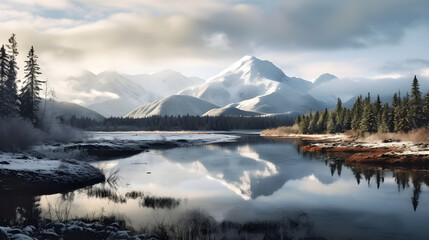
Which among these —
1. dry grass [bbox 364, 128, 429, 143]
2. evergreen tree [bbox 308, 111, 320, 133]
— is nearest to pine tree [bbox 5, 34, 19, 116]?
dry grass [bbox 364, 128, 429, 143]

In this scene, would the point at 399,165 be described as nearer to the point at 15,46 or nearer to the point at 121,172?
the point at 121,172

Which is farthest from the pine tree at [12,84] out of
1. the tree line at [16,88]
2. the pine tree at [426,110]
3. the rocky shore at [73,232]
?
the pine tree at [426,110]

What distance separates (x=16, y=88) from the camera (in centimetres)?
6353

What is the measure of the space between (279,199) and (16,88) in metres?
61.1

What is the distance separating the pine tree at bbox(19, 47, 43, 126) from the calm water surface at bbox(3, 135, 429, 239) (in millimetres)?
40644

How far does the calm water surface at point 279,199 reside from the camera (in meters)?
17.4

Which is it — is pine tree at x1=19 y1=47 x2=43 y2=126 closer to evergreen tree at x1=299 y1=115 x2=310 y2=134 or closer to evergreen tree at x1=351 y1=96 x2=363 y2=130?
evergreen tree at x1=351 y1=96 x2=363 y2=130

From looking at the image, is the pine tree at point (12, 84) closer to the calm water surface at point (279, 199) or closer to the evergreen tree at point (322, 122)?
the calm water surface at point (279, 199)

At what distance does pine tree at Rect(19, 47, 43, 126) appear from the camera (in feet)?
215

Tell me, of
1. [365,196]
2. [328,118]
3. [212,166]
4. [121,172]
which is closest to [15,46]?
[121,172]

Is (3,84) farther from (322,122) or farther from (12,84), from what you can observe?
(322,122)

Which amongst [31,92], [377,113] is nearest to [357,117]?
[377,113]

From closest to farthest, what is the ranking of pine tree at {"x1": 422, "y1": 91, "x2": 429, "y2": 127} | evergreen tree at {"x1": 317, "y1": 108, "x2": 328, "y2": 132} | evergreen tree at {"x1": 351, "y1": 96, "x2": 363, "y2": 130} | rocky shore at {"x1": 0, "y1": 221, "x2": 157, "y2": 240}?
rocky shore at {"x1": 0, "y1": 221, "x2": 157, "y2": 240}
pine tree at {"x1": 422, "y1": 91, "x2": 429, "y2": 127}
evergreen tree at {"x1": 351, "y1": 96, "x2": 363, "y2": 130}
evergreen tree at {"x1": 317, "y1": 108, "x2": 328, "y2": 132}

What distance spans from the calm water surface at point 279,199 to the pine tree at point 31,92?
40.6 meters
